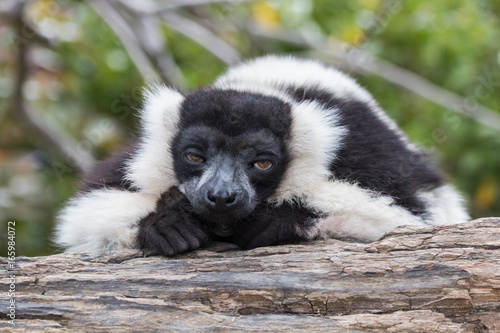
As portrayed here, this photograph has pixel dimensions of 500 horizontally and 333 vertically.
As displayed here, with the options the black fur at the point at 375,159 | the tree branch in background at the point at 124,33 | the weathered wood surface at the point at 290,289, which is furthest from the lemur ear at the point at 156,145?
the tree branch in background at the point at 124,33

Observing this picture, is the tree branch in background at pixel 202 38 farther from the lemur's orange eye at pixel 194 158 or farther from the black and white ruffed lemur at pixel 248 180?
the lemur's orange eye at pixel 194 158

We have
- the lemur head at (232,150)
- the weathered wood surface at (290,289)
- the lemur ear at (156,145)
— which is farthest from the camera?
the lemur ear at (156,145)

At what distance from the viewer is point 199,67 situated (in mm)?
10422

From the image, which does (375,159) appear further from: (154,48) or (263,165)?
(154,48)

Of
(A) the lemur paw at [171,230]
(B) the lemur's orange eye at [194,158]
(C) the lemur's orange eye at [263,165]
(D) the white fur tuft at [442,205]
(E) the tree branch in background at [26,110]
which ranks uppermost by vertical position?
(E) the tree branch in background at [26,110]

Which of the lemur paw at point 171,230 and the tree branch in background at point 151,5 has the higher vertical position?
the tree branch in background at point 151,5

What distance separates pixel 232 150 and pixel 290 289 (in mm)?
1064

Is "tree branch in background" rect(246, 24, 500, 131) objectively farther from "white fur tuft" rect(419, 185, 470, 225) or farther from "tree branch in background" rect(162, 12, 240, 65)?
"white fur tuft" rect(419, 185, 470, 225)

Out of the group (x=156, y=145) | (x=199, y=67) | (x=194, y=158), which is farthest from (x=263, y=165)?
(x=199, y=67)

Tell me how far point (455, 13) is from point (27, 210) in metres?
7.69

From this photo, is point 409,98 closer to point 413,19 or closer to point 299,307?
point 413,19

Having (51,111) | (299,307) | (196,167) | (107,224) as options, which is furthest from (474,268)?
(51,111)

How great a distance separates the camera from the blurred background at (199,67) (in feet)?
26.2

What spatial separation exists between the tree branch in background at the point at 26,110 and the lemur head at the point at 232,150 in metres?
3.35
